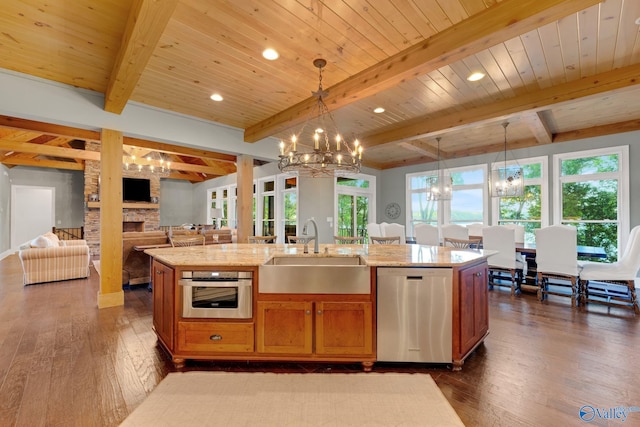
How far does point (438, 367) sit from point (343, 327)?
2.82 ft

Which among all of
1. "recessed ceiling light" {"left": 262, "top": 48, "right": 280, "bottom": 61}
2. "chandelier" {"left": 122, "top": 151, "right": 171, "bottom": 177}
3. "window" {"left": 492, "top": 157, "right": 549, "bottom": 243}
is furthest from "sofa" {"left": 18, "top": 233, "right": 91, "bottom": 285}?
"window" {"left": 492, "top": 157, "right": 549, "bottom": 243}

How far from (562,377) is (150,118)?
18.0 feet

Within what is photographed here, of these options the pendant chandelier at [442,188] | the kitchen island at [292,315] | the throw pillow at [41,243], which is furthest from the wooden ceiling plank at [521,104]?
the throw pillow at [41,243]

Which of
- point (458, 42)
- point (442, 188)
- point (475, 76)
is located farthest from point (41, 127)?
point (442, 188)

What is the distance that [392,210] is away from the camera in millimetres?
8148

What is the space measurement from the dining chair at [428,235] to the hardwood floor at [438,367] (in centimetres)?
179

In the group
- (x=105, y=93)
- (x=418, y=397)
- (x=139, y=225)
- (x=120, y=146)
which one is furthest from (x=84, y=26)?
(x=139, y=225)

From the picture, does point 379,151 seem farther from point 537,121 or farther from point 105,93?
point 105,93

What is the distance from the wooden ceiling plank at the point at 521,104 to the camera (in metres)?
2.96

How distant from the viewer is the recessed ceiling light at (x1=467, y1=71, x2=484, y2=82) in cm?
310

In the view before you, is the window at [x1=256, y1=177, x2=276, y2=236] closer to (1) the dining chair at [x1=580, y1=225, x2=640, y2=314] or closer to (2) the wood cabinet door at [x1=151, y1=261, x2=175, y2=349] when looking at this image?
(2) the wood cabinet door at [x1=151, y1=261, x2=175, y2=349]

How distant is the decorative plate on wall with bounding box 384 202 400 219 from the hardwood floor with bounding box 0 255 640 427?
4.57 m

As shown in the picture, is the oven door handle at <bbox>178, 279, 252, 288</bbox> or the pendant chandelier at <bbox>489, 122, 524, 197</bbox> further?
the pendant chandelier at <bbox>489, 122, 524, 197</bbox>

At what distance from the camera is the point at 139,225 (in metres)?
10.4
